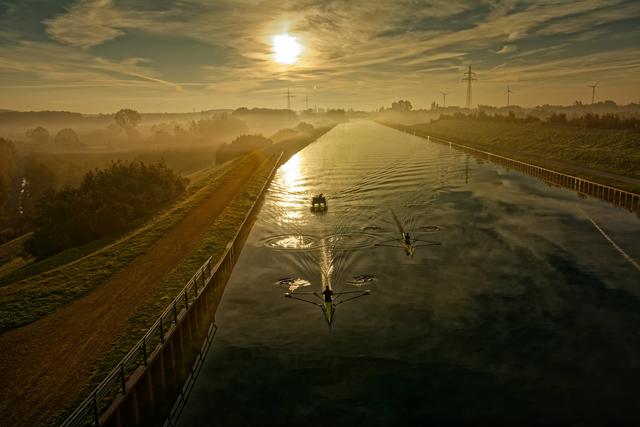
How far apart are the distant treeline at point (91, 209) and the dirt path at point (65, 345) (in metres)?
19.3

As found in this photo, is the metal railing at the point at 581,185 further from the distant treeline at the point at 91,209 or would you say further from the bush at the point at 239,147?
the bush at the point at 239,147

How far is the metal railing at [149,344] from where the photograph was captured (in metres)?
18.0

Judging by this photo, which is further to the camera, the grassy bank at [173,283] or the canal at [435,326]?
the grassy bank at [173,283]

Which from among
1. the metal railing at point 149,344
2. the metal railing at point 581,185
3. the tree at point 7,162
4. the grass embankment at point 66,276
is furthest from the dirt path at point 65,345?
the tree at point 7,162

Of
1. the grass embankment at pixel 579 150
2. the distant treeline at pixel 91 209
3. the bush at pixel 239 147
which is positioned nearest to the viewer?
the distant treeline at pixel 91 209

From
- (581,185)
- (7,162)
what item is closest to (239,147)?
(7,162)

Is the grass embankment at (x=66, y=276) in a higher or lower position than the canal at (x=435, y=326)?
higher

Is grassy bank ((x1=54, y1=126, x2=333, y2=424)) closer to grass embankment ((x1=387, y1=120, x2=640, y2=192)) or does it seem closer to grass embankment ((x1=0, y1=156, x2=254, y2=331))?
grass embankment ((x1=0, y1=156, x2=254, y2=331))

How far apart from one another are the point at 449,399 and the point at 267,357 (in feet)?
32.6

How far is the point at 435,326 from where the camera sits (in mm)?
29109

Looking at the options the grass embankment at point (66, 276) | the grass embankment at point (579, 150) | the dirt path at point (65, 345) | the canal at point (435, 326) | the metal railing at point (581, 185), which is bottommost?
the canal at point (435, 326)

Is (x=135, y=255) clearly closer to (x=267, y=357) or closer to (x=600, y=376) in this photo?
(x=267, y=357)

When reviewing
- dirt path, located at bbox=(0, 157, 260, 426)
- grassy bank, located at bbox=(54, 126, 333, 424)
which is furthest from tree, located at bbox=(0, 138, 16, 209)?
dirt path, located at bbox=(0, 157, 260, 426)

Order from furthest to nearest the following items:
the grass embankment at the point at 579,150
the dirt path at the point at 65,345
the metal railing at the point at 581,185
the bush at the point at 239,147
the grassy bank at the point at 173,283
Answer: the bush at the point at 239,147
the grass embankment at the point at 579,150
the metal railing at the point at 581,185
the grassy bank at the point at 173,283
the dirt path at the point at 65,345
